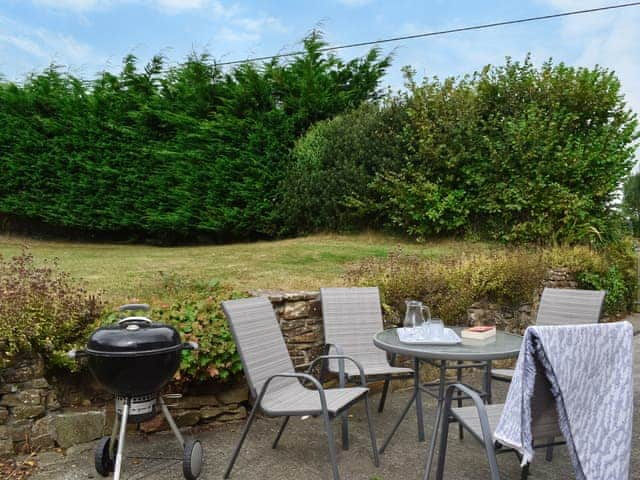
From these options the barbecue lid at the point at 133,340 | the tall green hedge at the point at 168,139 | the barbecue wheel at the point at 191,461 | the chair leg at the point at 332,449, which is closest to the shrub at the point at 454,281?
the chair leg at the point at 332,449

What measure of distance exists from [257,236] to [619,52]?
7.72 meters

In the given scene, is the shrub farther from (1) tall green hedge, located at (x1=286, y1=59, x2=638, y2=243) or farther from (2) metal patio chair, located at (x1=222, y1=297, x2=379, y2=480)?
(1) tall green hedge, located at (x1=286, y1=59, x2=638, y2=243)

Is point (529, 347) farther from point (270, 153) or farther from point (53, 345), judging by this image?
point (270, 153)

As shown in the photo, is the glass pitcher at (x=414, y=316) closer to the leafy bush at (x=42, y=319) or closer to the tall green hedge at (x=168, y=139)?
the leafy bush at (x=42, y=319)

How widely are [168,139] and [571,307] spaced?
9667 millimetres

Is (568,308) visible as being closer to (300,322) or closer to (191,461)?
(300,322)

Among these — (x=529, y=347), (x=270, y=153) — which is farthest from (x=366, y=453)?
(x=270, y=153)

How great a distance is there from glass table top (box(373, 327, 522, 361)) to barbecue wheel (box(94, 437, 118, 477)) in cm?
169

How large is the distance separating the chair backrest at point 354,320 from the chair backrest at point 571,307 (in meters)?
1.30

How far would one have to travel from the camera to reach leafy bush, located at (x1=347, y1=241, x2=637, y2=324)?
17.3 ft

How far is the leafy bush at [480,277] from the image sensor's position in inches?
A: 207

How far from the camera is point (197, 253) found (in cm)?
966

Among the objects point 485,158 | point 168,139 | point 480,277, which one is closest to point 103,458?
point 480,277

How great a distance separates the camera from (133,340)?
2725mm
